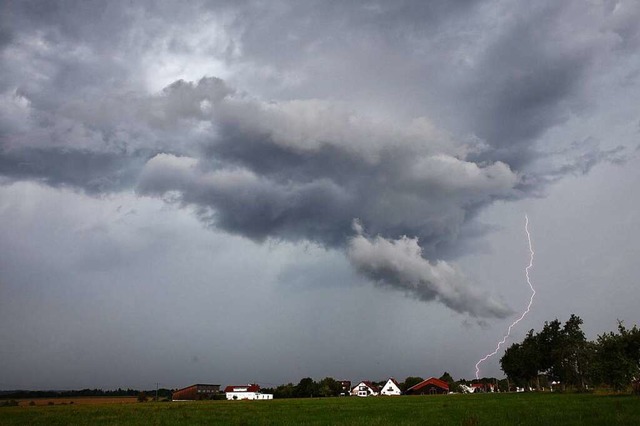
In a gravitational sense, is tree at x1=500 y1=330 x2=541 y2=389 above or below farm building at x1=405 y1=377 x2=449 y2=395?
above

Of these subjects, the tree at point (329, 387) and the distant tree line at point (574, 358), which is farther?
the tree at point (329, 387)

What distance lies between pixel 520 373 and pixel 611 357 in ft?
226

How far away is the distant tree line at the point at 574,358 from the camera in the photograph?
6109 centimetres

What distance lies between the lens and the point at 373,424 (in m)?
23.6

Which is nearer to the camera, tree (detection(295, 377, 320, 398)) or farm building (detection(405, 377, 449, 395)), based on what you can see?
tree (detection(295, 377, 320, 398))

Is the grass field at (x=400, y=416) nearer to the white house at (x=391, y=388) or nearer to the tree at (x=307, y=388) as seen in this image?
the tree at (x=307, y=388)

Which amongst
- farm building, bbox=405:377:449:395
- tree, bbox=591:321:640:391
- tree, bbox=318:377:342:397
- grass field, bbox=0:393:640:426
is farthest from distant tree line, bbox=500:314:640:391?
tree, bbox=318:377:342:397

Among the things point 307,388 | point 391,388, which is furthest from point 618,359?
point 391,388

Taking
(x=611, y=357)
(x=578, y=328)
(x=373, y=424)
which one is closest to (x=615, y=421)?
(x=373, y=424)

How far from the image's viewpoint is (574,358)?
103m

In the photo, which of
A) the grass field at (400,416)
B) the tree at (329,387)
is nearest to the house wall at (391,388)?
the tree at (329,387)

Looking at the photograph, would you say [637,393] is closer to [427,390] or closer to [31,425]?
[31,425]

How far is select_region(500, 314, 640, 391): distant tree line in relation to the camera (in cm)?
6109

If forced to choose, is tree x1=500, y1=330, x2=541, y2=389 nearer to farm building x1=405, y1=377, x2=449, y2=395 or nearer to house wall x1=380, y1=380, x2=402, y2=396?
farm building x1=405, y1=377, x2=449, y2=395
